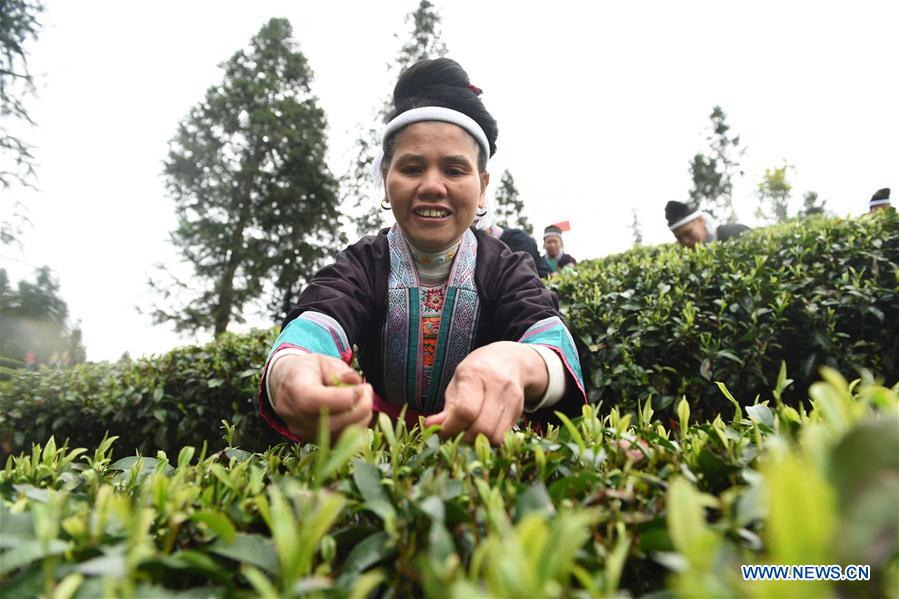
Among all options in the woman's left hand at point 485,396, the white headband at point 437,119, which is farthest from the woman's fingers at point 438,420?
the white headband at point 437,119

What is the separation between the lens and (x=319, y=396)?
939 millimetres

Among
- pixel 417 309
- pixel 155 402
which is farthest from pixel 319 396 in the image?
pixel 155 402

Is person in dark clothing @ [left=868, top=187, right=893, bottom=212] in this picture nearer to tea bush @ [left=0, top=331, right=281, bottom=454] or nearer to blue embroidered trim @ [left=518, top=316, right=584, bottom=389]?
tea bush @ [left=0, top=331, right=281, bottom=454]

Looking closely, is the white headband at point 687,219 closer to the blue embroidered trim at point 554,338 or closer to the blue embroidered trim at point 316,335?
the blue embroidered trim at point 554,338

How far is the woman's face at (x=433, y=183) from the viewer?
71.6 inches

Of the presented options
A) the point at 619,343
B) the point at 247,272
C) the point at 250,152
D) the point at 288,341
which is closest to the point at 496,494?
the point at 288,341

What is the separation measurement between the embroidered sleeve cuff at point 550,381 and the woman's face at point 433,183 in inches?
25.2

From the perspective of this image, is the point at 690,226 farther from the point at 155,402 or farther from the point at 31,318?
the point at 31,318

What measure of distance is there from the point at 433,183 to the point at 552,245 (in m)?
9.56

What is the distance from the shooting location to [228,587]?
0.54 meters

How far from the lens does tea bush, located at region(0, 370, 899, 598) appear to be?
0.36m

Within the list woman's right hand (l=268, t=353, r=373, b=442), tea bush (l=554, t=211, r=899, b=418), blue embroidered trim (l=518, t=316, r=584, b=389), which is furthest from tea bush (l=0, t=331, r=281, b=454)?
woman's right hand (l=268, t=353, r=373, b=442)

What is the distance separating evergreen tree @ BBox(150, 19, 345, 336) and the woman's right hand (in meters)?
17.9

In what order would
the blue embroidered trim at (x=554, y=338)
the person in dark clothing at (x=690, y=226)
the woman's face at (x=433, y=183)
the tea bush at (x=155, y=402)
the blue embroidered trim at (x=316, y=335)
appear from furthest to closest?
the person in dark clothing at (x=690, y=226) → the tea bush at (x=155, y=402) → the woman's face at (x=433, y=183) → the blue embroidered trim at (x=554, y=338) → the blue embroidered trim at (x=316, y=335)
